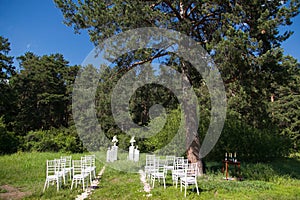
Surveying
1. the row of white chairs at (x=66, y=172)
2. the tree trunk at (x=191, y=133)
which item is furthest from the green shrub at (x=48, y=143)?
the tree trunk at (x=191, y=133)

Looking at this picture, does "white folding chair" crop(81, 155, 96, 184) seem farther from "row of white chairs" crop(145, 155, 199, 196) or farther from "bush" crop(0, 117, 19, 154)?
"bush" crop(0, 117, 19, 154)

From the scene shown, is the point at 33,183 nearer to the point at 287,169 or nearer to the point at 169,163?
the point at 169,163

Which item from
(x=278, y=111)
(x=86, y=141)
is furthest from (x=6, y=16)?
(x=278, y=111)

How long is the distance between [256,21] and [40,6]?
940cm

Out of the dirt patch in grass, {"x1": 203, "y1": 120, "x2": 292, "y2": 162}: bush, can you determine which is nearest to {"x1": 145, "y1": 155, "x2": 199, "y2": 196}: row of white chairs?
the dirt patch in grass

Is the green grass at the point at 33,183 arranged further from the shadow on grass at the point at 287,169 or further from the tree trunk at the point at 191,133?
the shadow on grass at the point at 287,169

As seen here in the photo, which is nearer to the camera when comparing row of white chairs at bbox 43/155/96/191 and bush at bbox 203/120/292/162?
row of white chairs at bbox 43/155/96/191

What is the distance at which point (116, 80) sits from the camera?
28.5ft

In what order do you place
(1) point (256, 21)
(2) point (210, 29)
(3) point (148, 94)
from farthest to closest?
(3) point (148, 94), (2) point (210, 29), (1) point (256, 21)

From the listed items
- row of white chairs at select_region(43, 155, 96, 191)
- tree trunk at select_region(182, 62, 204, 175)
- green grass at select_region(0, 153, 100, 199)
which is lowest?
green grass at select_region(0, 153, 100, 199)

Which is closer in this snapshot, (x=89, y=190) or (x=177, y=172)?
(x=177, y=172)

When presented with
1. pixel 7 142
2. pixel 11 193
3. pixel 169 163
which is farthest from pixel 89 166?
pixel 7 142

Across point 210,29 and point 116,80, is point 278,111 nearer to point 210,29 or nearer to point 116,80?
point 210,29

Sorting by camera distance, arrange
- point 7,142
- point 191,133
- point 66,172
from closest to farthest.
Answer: point 66,172 → point 191,133 → point 7,142
